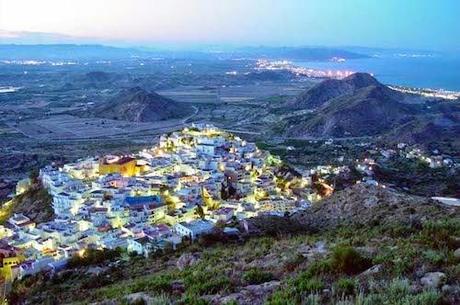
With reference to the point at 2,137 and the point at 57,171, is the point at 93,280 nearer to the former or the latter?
the point at 57,171

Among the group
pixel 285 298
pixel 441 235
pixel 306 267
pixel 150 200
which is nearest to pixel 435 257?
pixel 306 267

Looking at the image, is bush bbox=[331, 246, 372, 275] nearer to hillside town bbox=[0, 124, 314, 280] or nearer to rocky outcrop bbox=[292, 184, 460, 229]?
rocky outcrop bbox=[292, 184, 460, 229]

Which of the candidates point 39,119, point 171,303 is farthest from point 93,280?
point 39,119

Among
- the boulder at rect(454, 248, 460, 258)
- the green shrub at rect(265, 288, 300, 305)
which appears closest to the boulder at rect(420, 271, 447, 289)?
the boulder at rect(454, 248, 460, 258)

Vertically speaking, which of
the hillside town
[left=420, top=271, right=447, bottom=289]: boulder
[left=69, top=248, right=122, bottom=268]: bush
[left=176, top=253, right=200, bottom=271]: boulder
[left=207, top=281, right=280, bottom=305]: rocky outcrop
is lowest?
the hillside town

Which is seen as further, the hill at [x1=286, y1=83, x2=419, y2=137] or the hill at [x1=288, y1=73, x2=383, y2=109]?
the hill at [x1=288, y1=73, x2=383, y2=109]

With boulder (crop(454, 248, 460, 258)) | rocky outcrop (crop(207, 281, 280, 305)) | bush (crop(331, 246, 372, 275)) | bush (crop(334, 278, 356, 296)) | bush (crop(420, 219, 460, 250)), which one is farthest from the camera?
bush (crop(420, 219, 460, 250))

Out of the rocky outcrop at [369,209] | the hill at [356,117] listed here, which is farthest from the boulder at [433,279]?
the hill at [356,117]
